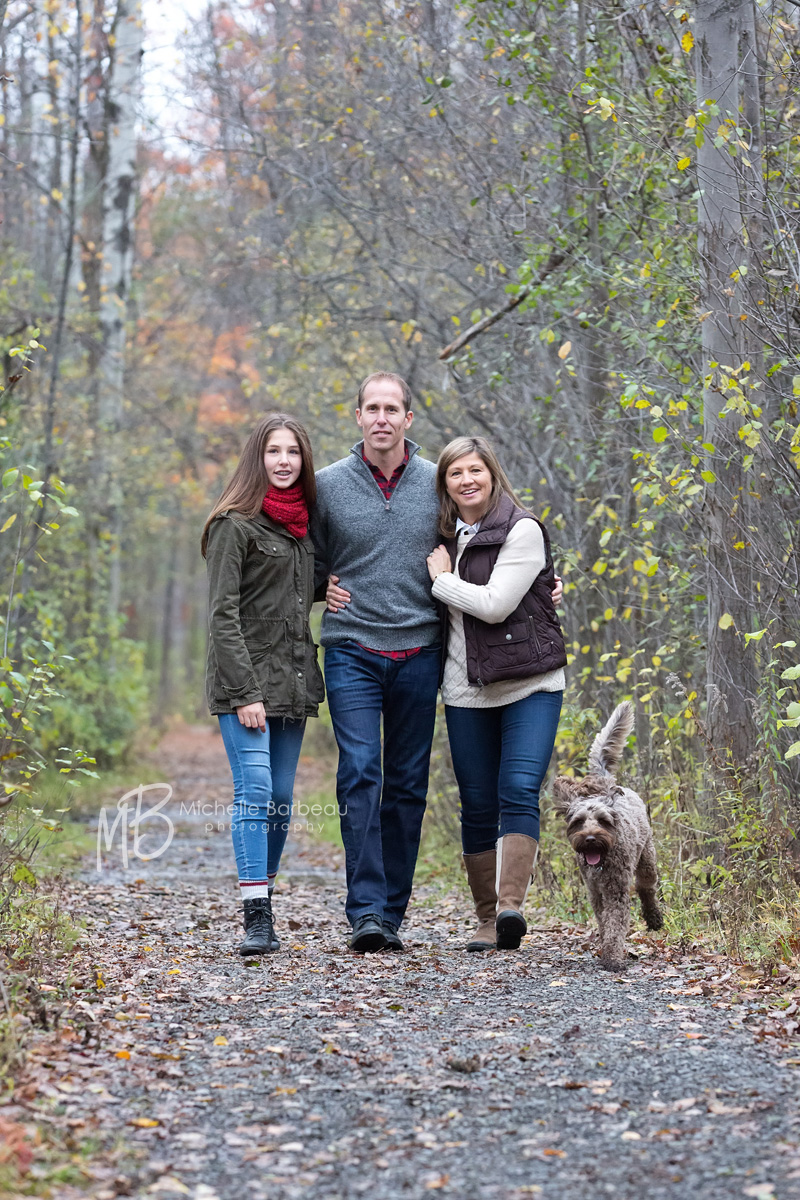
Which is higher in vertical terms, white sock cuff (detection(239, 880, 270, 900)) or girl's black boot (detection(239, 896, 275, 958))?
white sock cuff (detection(239, 880, 270, 900))

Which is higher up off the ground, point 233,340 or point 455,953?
point 233,340

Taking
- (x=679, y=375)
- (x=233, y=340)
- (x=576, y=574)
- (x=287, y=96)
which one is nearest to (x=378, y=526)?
(x=679, y=375)

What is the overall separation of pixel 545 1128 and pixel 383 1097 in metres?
0.51

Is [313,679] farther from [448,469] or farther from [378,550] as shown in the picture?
[448,469]

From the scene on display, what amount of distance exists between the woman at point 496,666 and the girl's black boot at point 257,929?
3.03 ft

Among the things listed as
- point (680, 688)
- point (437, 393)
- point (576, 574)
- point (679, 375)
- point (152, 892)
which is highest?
point (437, 393)

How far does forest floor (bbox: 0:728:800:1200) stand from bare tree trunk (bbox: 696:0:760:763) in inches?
48.7

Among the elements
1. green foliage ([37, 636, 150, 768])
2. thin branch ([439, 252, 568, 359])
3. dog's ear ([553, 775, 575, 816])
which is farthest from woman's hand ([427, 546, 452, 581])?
green foliage ([37, 636, 150, 768])

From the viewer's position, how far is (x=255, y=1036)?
4176mm

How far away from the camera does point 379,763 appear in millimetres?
5715

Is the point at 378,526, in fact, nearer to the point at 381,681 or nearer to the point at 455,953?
the point at 381,681

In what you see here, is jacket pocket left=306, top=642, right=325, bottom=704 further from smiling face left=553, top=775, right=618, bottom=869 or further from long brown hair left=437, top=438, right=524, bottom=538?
smiling face left=553, top=775, right=618, bottom=869

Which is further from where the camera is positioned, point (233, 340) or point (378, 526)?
point (233, 340)

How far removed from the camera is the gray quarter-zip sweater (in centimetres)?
562
